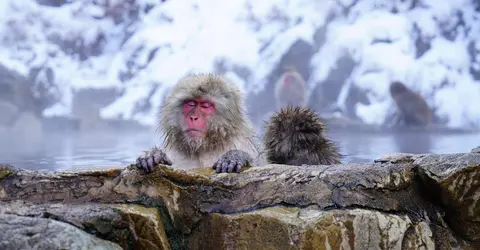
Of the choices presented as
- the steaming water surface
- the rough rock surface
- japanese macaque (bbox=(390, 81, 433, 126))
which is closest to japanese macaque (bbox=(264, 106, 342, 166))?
the rough rock surface

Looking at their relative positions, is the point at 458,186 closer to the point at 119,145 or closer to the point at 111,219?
the point at 111,219

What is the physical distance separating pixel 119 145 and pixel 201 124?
4239 mm

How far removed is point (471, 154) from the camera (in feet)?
6.79

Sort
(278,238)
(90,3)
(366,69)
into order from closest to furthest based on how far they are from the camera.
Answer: (278,238) → (90,3) → (366,69)

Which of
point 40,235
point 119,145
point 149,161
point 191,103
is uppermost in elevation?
point 119,145

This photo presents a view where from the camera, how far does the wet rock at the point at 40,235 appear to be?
168cm

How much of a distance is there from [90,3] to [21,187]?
788 centimetres

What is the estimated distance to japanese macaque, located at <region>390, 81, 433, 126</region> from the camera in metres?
9.46

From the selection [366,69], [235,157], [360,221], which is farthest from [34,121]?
[360,221]

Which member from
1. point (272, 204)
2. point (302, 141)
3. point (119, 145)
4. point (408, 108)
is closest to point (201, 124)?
point (302, 141)

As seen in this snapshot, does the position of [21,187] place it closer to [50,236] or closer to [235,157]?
[50,236]

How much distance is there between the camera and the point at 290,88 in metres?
10.5

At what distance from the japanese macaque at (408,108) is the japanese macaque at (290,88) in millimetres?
1482

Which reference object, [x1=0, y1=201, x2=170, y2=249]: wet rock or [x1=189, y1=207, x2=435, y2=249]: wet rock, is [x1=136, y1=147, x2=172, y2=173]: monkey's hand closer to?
[x1=0, y1=201, x2=170, y2=249]: wet rock
